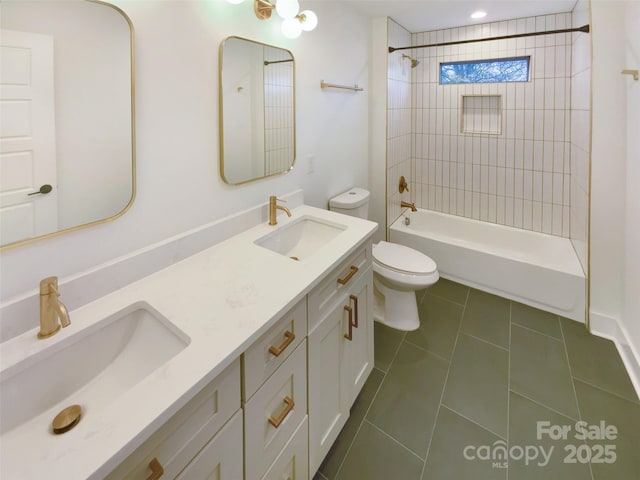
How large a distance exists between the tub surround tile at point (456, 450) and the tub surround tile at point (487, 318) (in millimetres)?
736

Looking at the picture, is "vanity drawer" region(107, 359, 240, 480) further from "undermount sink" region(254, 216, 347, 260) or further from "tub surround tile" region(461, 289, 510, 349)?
"tub surround tile" region(461, 289, 510, 349)

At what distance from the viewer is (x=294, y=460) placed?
114 cm

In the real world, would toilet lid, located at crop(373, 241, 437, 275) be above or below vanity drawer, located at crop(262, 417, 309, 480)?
above

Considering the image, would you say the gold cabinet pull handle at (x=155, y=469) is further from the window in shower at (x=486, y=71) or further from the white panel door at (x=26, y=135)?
the window in shower at (x=486, y=71)

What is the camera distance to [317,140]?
2.13 m

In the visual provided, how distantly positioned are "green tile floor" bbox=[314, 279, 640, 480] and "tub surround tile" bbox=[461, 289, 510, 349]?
1 centimetres

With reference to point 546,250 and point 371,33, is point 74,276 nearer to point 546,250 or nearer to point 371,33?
point 371,33

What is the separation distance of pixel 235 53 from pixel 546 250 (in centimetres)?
286

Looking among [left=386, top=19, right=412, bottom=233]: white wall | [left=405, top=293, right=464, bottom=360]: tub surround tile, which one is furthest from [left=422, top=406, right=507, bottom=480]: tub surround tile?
[left=386, top=19, right=412, bottom=233]: white wall

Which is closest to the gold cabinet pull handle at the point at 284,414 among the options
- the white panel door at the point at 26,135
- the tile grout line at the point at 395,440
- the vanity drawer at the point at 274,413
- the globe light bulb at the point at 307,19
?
the vanity drawer at the point at 274,413

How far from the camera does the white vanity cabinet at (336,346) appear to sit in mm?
1220

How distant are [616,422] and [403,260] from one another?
1.29 meters

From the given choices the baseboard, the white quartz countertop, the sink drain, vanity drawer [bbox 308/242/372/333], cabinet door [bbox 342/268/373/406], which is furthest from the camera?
the baseboard

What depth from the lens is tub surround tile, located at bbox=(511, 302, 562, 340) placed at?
2250 mm
